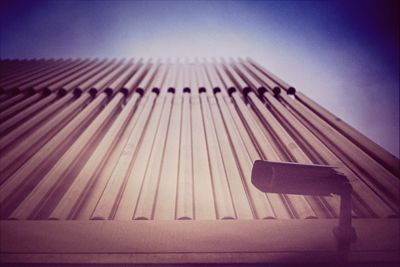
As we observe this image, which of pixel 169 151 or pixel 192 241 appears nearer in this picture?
pixel 192 241

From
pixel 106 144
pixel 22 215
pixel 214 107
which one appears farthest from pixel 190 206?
pixel 214 107

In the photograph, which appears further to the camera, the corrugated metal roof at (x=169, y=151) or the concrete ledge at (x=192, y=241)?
the corrugated metal roof at (x=169, y=151)

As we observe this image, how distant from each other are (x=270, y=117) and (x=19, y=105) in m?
2.89

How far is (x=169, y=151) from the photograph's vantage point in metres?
2.71

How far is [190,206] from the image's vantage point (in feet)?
6.23

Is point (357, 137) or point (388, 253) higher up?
point (357, 137)

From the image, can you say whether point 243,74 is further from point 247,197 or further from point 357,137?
point 247,197

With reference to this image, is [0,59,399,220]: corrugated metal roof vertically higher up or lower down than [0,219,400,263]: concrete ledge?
higher up

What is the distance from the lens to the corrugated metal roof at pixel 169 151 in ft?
6.34

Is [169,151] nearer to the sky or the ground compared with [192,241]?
nearer to the sky

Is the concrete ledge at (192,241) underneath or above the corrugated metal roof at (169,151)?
underneath

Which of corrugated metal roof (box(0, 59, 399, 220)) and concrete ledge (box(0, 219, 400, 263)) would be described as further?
corrugated metal roof (box(0, 59, 399, 220))

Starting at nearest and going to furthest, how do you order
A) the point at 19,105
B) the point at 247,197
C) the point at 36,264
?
the point at 36,264
the point at 247,197
the point at 19,105

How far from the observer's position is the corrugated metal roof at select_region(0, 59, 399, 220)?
6.34ft
